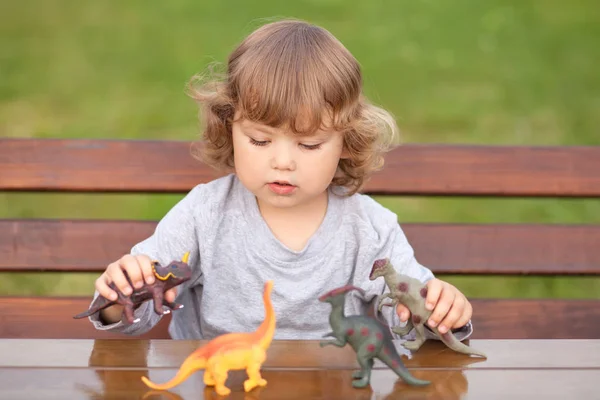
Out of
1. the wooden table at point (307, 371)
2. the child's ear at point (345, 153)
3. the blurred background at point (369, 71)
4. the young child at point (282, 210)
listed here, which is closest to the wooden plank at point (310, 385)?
the wooden table at point (307, 371)

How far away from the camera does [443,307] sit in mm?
1874

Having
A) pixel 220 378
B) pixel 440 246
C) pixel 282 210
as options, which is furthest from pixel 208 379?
pixel 440 246

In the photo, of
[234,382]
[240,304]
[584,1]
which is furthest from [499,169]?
[584,1]

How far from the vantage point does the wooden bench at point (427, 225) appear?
2.64 meters

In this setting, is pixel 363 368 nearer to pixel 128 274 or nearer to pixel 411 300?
pixel 411 300

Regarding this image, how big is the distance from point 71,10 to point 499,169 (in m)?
3.32

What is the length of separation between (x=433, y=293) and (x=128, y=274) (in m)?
0.61

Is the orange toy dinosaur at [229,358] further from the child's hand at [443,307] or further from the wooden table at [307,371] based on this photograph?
the child's hand at [443,307]

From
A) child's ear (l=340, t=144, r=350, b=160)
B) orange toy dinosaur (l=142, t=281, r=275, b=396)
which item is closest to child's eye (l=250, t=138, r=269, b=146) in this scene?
child's ear (l=340, t=144, r=350, b=160)

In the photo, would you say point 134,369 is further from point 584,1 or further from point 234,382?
point 584,1

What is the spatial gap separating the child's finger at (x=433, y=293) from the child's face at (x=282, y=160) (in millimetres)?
378

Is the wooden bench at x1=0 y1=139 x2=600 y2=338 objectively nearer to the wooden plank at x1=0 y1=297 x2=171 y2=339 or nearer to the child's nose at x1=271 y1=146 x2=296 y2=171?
the wooden plank at x1=0 y1=297 x2=171 y2=339

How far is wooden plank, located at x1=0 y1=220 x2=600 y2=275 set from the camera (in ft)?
8.65

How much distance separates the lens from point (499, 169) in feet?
9.04
